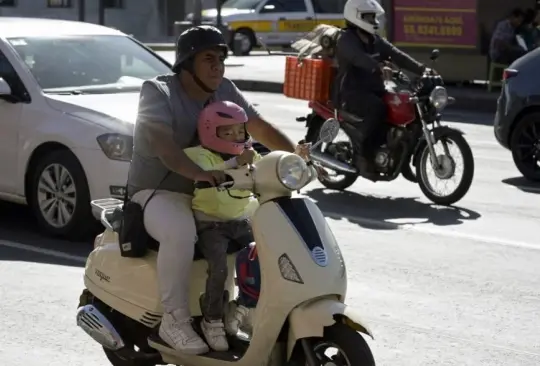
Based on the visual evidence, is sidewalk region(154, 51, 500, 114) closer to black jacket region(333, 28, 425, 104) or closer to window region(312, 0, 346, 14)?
window region(312, 0, 346, 14)

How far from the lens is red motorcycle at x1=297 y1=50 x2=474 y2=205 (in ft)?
35.2

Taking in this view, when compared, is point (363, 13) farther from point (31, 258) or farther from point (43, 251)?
point (31, 258)

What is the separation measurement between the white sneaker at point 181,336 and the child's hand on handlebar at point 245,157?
756mm

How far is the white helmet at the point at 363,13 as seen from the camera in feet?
35.4

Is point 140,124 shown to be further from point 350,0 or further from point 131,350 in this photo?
point 350,0

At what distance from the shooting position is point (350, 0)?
10.9 metres

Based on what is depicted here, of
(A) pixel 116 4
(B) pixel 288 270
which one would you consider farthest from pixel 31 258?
(A) pixel 116 4

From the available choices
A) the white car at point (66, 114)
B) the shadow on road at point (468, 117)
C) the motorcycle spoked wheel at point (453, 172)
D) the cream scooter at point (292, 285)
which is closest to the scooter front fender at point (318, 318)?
the cream scooter at point (292, 285)

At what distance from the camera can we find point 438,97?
1073cm

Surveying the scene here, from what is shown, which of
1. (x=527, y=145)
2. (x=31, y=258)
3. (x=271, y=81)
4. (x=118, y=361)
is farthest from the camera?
(x=271, y=81)

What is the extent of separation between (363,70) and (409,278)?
11.2 ft

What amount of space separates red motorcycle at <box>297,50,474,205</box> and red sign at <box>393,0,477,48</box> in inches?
441

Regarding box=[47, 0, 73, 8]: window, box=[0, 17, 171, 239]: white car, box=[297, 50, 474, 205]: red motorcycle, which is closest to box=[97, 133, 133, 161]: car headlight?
box=[0, 17, 171, 239]: white car

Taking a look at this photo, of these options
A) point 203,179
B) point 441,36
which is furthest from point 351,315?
point 441,36
